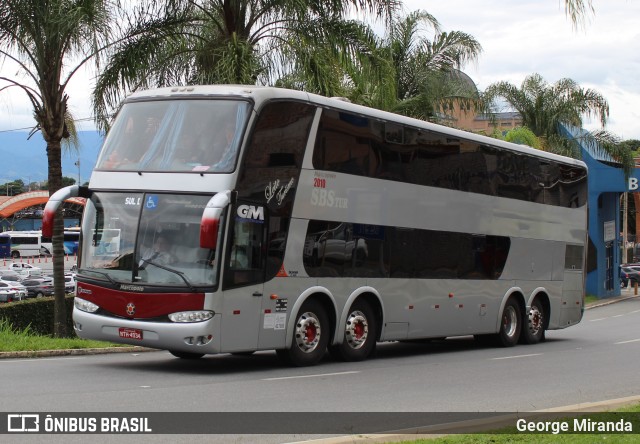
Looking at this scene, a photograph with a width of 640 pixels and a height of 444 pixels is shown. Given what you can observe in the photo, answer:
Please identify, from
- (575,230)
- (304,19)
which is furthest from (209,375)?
(575,230)

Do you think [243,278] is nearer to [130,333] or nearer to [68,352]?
[130,333]

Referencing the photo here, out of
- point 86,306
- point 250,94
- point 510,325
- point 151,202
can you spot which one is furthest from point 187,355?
point 510,325

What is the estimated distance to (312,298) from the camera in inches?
623

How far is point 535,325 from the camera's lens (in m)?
23.2

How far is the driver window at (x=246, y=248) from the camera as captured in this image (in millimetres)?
14125

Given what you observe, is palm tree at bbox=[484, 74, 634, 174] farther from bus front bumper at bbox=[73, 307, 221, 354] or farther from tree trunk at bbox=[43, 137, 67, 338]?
bus front bumper at bbox=[73, 307, 221, 354]

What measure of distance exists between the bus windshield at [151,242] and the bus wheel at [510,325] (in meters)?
9.79

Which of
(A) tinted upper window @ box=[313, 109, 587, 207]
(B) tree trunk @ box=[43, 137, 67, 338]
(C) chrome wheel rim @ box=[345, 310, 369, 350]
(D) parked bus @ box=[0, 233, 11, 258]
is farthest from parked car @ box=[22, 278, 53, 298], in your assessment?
(D) parked bus @ box=[0, 233, 11, 258]

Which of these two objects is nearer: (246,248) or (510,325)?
(246,248)

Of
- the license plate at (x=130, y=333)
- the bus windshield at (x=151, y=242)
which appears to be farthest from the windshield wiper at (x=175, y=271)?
the license plate at (x=130, y=333)

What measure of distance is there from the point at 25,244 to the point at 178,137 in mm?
91324

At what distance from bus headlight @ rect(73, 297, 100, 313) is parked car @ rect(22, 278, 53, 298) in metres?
42.0

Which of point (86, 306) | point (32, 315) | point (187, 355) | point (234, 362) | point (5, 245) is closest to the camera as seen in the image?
point (86, 306)

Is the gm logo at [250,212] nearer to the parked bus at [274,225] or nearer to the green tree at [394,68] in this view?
the parked bus at [274,225]
